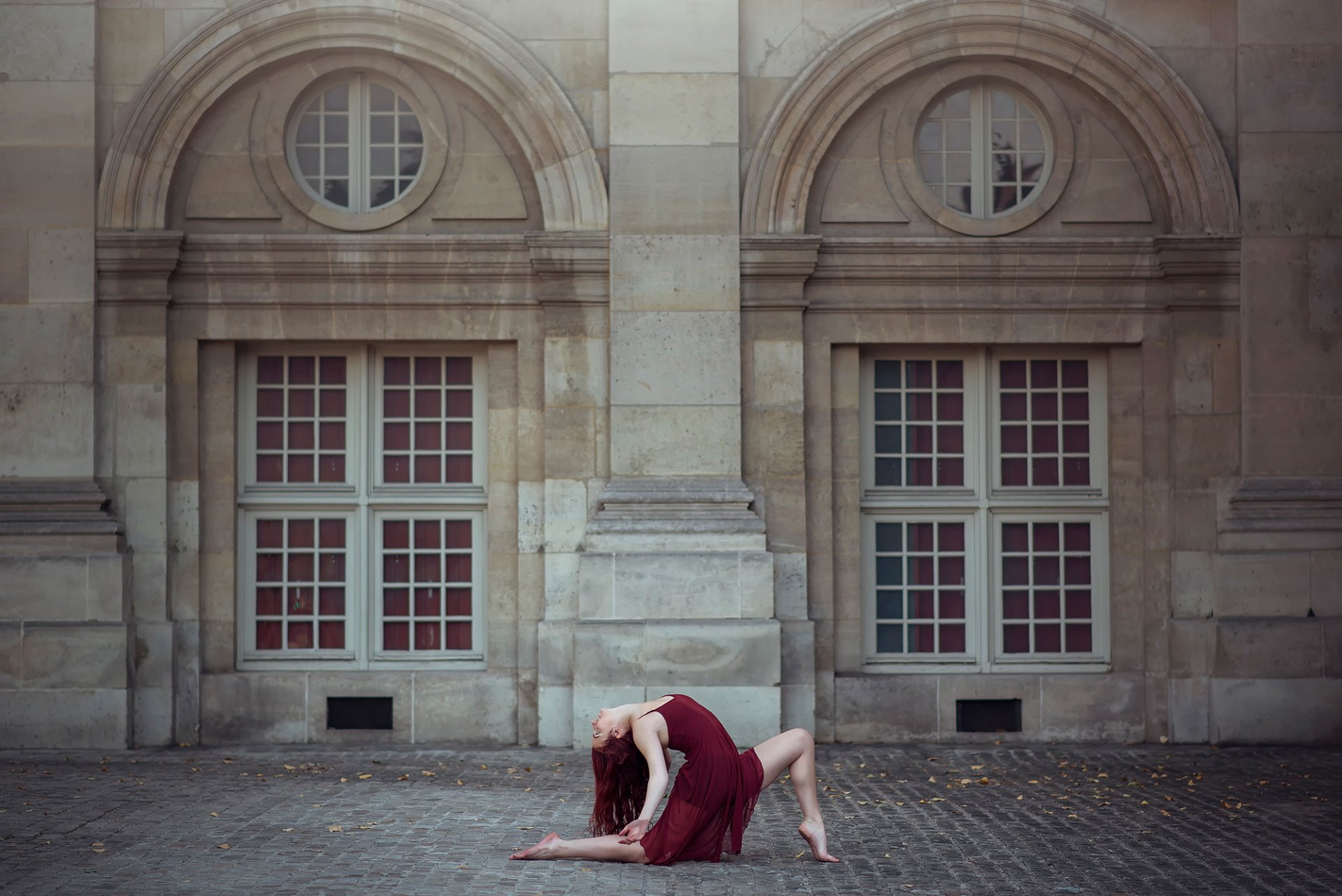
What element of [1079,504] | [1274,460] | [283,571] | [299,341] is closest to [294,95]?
[299,341]

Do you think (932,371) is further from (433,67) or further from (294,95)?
(294,95)

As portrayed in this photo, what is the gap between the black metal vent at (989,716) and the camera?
44.2 feet

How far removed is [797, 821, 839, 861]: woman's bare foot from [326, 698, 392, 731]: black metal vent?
19.1ft

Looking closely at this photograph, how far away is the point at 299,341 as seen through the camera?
13.5 meters

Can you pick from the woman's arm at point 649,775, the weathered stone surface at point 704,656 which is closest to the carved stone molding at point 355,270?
the weathered stone surface at point 704,656

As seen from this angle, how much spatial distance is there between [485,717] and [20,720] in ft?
12.5

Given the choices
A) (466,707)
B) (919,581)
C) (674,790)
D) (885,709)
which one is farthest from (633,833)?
(919,581)

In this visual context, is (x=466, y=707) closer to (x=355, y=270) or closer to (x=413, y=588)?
(x=413, y=588)

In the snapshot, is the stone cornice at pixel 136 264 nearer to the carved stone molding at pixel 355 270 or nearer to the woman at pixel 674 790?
the carved stone molding at pixel 355 270

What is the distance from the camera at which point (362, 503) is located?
13547 mm

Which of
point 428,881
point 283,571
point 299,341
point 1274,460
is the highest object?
point 299,341

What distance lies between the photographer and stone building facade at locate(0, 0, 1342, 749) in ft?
42.5

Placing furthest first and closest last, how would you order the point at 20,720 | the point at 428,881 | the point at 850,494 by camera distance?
the point at 850,494
the point at 20,720
the point at 428,881

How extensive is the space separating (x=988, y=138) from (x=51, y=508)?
8.72 m
